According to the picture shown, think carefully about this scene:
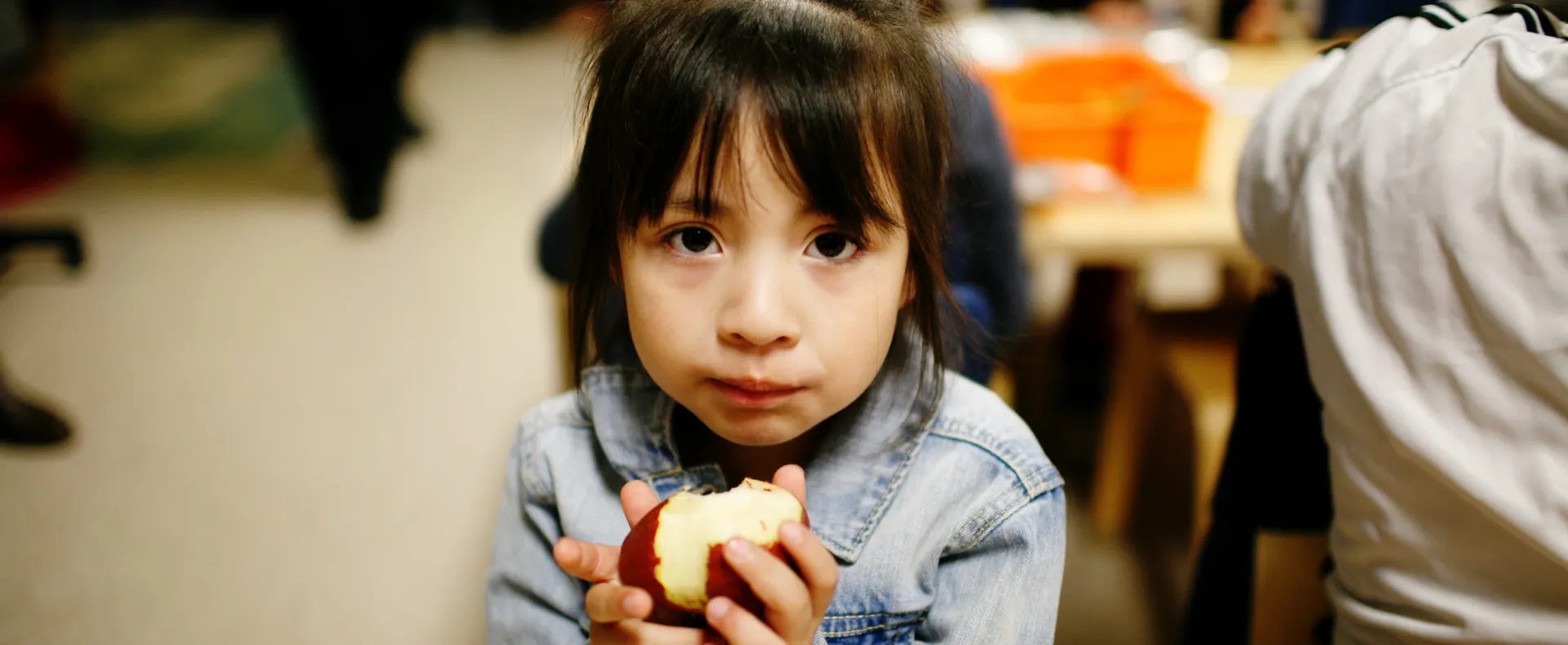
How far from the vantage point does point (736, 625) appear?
0.55 metres

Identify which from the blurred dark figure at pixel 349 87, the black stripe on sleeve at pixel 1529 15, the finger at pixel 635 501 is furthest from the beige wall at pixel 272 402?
the black stripe on sleeve at pixel 1529 15

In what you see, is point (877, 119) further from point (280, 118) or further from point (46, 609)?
point (280, 118)

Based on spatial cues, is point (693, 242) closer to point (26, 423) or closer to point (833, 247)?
point (833, 247)

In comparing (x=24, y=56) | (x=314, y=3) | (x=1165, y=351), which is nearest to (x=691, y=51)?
(x=1165, y=351)

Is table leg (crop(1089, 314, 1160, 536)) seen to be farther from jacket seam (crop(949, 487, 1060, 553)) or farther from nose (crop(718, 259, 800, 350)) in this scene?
nose (crop(718, 259, 800, 350))

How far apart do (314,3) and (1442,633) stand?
124 inches

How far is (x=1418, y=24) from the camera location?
757mm

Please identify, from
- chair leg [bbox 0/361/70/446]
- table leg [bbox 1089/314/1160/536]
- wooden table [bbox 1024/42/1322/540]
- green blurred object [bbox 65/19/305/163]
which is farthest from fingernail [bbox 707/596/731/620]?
green blurred object [bbox 65/19/305/163]

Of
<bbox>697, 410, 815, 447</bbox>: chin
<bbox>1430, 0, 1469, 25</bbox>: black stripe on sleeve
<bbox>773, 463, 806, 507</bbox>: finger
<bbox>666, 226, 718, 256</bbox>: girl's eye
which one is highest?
<bbox>1430, 0, 1469, 25</bbox>: black stripe on sleeve

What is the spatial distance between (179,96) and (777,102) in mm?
4343

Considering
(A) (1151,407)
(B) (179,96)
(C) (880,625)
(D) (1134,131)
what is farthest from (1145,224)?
(B) (179,96)

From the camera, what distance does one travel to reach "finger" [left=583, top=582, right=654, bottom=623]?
547 millimetres

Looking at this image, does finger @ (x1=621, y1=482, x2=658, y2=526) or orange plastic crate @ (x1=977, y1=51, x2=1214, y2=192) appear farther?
orange plastic crate @ (x1=977, y1=51, x2=1214, y2=192)

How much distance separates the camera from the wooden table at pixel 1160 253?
143 centimetres
